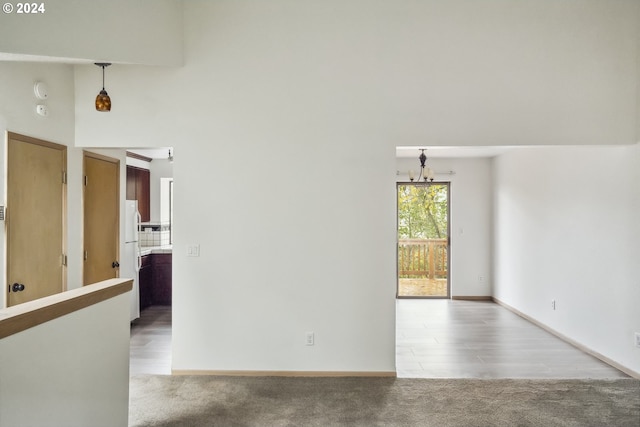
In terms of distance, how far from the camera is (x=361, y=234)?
3.66m

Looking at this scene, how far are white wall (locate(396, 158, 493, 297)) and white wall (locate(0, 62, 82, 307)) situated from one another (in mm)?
5055

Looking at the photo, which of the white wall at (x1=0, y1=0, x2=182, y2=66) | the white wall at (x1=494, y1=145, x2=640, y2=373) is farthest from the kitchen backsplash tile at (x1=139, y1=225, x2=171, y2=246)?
the white wall at (x1=494, y1=145, x2=640, y2=373)

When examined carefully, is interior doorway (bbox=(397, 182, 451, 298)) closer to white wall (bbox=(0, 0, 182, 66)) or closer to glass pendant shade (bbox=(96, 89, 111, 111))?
white wall (bbox=(0, 0, 182, 66))

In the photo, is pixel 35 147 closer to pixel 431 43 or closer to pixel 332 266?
pixel 332 266

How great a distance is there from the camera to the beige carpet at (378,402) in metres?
2.88

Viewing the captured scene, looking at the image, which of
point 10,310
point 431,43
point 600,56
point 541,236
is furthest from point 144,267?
point 600,56

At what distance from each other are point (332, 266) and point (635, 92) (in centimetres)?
308

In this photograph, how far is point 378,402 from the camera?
315 centimetres

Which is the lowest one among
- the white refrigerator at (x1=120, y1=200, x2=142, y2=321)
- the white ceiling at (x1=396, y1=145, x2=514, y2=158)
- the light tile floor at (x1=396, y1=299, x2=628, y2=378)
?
the light tile floor at (x1=396, y1=299, x2=628, y2=378)

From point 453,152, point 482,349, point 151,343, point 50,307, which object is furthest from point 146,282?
point 453,152

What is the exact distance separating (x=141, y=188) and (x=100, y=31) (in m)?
→ 4.08

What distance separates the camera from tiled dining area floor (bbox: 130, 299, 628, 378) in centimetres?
378

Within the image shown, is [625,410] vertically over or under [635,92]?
under

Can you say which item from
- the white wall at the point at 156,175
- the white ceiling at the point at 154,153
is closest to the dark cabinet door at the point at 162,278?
the white wall at the point at 156,175
